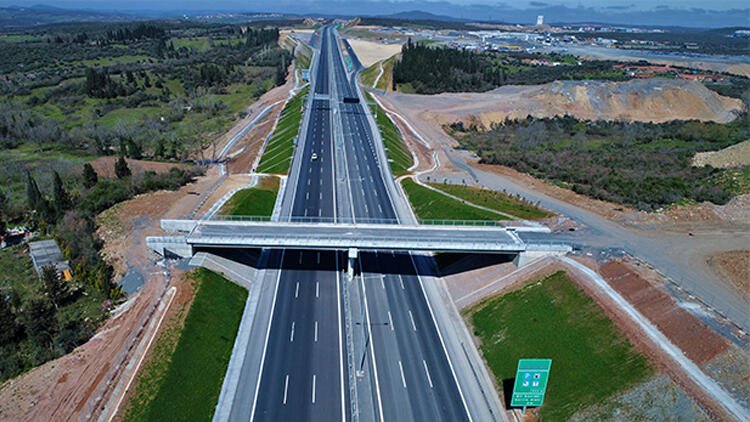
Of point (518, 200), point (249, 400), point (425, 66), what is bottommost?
point (249, 400)

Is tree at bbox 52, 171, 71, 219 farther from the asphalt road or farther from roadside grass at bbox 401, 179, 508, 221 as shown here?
roadside grass at bbox 401, 179, 508, 221

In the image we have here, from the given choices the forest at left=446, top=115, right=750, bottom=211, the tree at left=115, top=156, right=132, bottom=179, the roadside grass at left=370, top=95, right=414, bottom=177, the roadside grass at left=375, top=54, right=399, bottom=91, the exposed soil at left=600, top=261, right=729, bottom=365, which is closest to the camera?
the exposed soil at left=600, top=261, right=729, bottom=365

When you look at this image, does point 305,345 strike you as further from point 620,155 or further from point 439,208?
point 620,155

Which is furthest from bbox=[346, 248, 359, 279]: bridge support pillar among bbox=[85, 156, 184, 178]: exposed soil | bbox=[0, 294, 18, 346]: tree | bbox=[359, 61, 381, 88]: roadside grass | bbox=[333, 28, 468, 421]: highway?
bbox=[359, 61, 381, 88]: roadside grass

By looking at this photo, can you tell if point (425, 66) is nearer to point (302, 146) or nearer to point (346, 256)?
point (302, 146)

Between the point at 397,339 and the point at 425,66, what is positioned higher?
the point at 425,66

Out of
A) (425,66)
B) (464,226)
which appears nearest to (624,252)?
(464,226)

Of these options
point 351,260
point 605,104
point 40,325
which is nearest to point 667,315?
point 351,260
